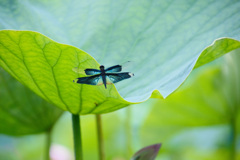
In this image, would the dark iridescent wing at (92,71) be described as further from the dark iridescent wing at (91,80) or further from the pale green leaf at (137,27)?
the pale green leaf at (137,27)

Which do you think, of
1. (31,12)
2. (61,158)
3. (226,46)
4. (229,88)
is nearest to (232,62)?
(229,88)

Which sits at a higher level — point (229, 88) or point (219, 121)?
point (229, 88)

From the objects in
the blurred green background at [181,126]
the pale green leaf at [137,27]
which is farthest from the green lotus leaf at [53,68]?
the blurred green background at [181,126]

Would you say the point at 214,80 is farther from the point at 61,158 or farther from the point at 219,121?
the point at 61,158

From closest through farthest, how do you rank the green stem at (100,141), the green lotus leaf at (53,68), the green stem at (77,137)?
the green lotus leaf at (53,68), the green stem at (77,137), the green stem at (100,141)

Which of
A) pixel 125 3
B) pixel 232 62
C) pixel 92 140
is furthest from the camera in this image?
pixel 92 140
